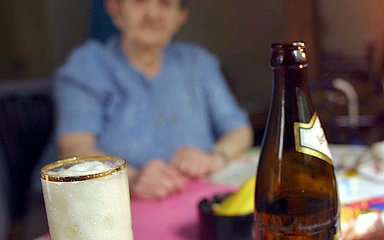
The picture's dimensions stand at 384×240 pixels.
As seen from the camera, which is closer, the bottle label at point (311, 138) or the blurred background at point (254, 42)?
the bottle label at point (311, 138)

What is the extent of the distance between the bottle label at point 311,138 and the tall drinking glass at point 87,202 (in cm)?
20

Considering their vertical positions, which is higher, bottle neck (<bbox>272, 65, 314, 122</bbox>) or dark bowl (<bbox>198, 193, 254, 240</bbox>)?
bottle neck (<bbox>272, 65, 314, 122</bbox>)

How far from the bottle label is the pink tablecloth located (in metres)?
0.25

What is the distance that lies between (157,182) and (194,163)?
12 centimetres

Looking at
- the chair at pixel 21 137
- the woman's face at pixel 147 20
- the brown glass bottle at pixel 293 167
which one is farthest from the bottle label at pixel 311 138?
the chair at pixel 21 137

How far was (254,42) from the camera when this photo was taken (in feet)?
7.34

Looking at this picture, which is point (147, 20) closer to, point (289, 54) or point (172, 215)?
point (172, 215)

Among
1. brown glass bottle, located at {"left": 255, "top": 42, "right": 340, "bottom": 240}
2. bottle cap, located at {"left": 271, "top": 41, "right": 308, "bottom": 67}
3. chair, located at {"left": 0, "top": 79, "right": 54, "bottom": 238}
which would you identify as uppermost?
bottle cap, located at {"left": 271, "top": 41, "right": 308, "bottom": 67}

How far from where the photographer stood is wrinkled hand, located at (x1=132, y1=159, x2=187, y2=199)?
874 millimetres

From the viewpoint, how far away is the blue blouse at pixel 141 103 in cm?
122

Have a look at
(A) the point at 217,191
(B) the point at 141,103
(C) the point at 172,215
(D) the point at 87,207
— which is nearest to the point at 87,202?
(D) the point at 87,207

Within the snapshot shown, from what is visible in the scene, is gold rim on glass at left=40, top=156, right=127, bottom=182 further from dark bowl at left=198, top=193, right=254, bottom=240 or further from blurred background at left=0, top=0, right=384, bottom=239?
blurred background at left=0, top=0, right=384, bottom=239

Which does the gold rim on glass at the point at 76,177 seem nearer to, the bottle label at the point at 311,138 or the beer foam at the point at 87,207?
the beer foam at the point at 87,207

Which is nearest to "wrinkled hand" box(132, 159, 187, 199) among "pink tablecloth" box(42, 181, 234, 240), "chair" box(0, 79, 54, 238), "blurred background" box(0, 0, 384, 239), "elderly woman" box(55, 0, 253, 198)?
"pink tablecloth" box(42, 181, 234, 240)
